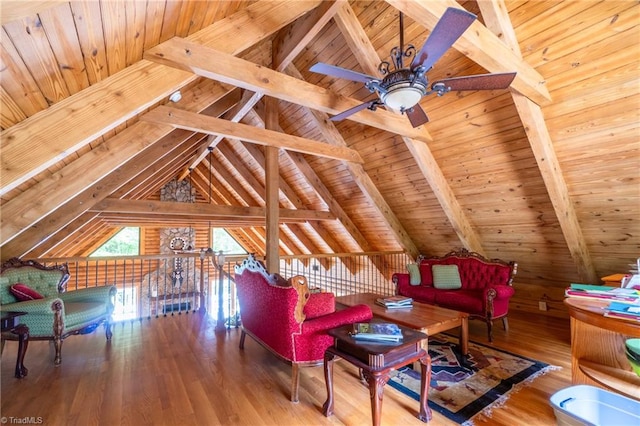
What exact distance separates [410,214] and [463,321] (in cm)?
263

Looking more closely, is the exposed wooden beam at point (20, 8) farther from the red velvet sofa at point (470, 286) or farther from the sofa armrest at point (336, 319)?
the red velvet sofa at point (470, 286)

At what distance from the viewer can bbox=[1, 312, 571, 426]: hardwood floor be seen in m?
2.02

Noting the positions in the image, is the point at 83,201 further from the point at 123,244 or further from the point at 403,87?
Result: the point at 123,244

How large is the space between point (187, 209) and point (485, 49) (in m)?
5.53

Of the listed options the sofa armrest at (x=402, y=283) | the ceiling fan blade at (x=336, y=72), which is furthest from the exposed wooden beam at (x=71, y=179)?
the sofa armrest at (x=402, y=283)

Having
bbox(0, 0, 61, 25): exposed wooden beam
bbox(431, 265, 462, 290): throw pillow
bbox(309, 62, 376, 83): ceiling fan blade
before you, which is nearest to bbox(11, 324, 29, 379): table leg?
bbox(0, 0, 61, 25): exposed wooden beam

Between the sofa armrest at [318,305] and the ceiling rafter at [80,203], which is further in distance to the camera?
the ceiling rafter at [80,203]

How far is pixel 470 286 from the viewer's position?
4.36m

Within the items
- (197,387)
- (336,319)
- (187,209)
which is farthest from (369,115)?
(187,209)

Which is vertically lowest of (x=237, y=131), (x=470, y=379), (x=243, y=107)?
(x=470, y=379)

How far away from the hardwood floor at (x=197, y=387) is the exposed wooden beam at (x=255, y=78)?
8.14ft

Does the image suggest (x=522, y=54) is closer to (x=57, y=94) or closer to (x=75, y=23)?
(x=75, y=23)

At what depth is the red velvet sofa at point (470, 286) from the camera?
3547mm

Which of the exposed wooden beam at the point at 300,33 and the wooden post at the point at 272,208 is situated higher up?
the exposed wooden beam at the point at 300,33
